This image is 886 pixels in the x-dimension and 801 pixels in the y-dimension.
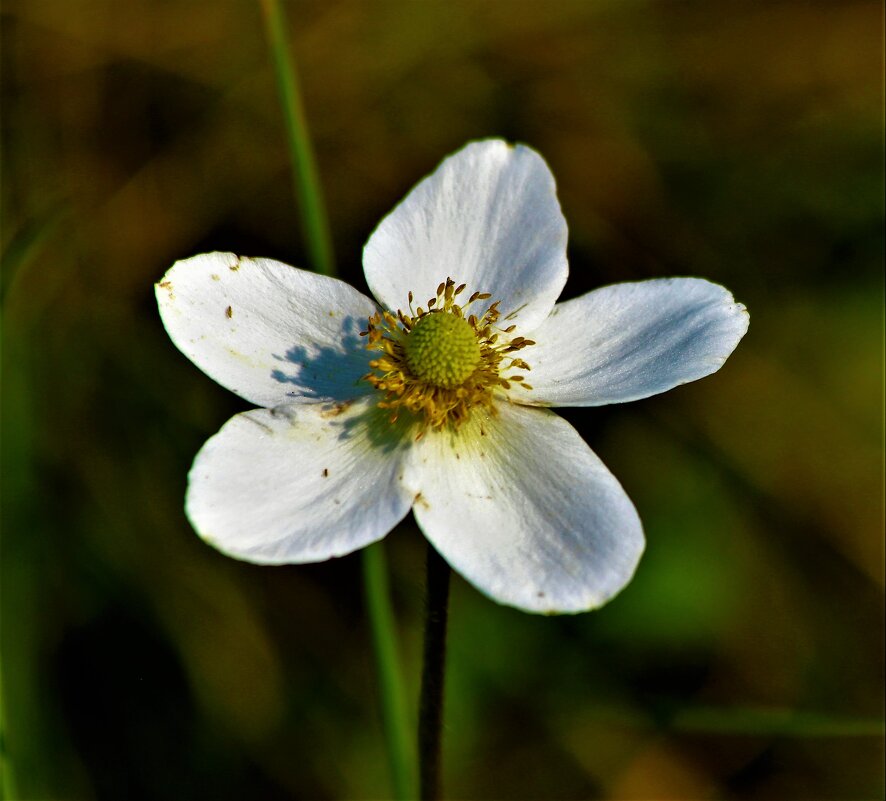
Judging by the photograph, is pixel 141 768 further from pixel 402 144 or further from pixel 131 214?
pixel 402 144

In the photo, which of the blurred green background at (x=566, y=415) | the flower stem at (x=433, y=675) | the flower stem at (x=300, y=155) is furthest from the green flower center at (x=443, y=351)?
the blurred green background at (x=566, y=415)

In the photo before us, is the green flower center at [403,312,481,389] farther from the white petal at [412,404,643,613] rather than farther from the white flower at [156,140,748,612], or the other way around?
the white petal at [412,404,643,613]

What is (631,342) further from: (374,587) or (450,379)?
(374,587)

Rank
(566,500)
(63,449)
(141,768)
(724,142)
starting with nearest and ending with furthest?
(566,500), (141,768), (63,449), (724,142)

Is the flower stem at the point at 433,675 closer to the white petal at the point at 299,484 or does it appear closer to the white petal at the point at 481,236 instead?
the white petal at the point at 299,484

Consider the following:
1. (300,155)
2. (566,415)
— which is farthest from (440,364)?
(566,415)

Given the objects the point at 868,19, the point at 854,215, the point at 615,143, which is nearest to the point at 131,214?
the point at 615,143
